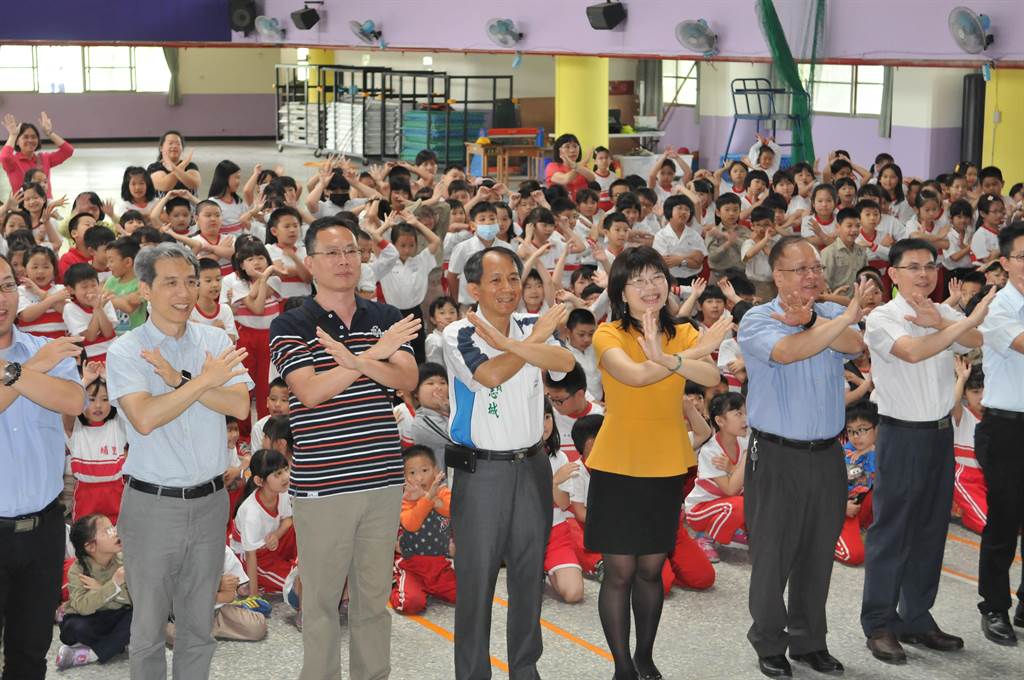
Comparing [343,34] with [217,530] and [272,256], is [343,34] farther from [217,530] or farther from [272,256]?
[217,530]

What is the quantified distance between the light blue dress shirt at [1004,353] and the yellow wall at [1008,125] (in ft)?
30.5

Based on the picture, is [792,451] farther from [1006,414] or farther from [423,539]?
[423,539]

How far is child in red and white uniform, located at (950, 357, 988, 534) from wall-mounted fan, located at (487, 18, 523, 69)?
32.6ft

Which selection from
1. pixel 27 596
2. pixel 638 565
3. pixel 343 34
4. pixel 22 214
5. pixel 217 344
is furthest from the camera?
pixel 343 34

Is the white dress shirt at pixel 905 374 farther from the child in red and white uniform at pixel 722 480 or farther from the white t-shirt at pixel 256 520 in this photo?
the white t-shirt at pixel 256 520

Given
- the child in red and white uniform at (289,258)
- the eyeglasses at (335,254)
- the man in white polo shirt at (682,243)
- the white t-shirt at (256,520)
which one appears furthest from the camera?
the man in white polo shirt at (682,243)

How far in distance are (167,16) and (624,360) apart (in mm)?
16881

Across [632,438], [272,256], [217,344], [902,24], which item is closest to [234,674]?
[217,344]

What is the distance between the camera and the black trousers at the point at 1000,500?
5.22 metres

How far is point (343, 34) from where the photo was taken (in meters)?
19.4

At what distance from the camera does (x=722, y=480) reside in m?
6.57

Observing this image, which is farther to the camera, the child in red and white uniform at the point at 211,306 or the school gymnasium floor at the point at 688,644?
the child in red and white uniform at the point at 211,306

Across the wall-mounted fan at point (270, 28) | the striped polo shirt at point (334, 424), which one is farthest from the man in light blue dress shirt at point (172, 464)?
the wall-mounted fan at point (270, 28)

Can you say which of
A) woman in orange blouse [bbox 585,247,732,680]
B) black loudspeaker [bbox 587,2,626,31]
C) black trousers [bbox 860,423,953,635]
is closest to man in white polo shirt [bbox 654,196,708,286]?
black loudspeaker [bbox 587,2,626,31]
